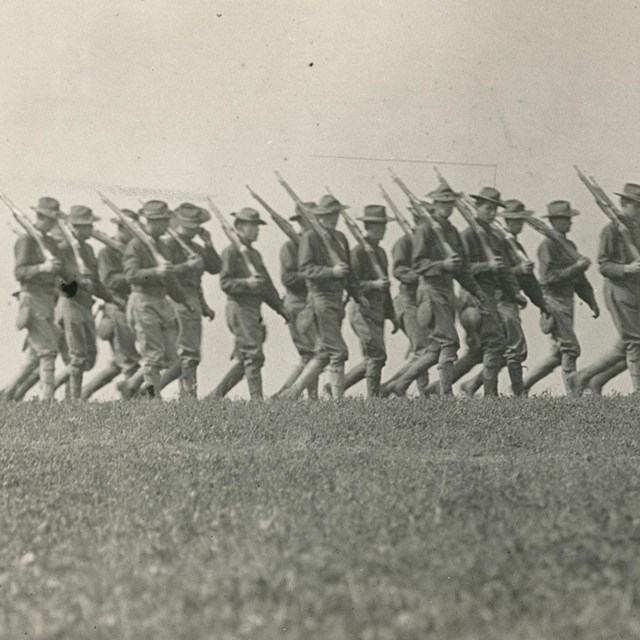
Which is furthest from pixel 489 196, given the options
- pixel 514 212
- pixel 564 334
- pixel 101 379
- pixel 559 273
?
pixel 101 379

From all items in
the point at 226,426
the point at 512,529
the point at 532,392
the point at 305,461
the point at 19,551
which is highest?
the point at 512,529

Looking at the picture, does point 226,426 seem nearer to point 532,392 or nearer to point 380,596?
point 532,392

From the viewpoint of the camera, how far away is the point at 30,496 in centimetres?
698

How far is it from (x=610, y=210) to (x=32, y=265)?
6318 mm

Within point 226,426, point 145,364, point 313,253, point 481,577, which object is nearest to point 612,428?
point 226,426

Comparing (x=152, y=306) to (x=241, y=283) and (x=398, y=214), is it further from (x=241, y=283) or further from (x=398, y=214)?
(x=398, y=214)

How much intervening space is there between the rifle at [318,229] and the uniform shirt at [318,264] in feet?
0.07

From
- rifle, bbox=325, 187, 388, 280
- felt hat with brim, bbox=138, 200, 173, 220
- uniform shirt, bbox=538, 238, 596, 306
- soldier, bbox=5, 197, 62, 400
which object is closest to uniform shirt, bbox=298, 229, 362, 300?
rifle, bbox=325, 187, 388, 280

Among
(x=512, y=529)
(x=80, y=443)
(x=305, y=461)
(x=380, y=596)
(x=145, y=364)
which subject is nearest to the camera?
(x=380, y=596)

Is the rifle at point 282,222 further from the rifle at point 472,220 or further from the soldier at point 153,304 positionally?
the rifle at point 472,220

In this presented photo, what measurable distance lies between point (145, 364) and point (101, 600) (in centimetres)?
845

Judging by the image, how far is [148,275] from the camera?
1280cm

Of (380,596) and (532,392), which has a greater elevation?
(380,596)

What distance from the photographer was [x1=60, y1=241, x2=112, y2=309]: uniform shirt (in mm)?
13312
